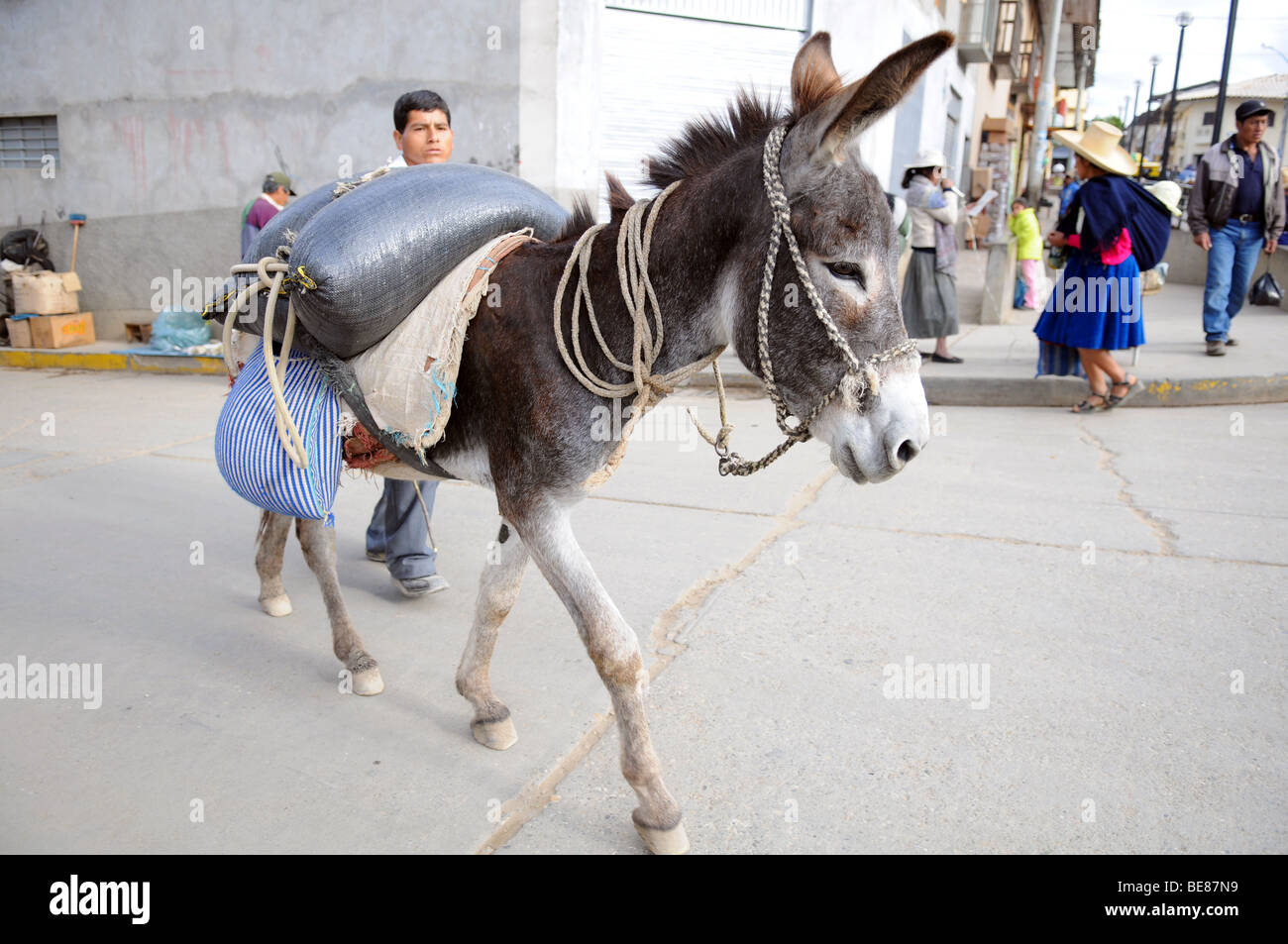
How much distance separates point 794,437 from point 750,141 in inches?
28.1

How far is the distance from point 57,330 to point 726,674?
10665mm

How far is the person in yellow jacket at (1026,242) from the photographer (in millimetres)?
10898

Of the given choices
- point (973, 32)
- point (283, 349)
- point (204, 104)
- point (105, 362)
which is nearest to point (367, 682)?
point (283, 349)

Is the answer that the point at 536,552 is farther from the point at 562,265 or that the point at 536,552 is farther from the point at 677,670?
the point at 677,670

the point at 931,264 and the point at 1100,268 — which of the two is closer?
the point at 1100,268

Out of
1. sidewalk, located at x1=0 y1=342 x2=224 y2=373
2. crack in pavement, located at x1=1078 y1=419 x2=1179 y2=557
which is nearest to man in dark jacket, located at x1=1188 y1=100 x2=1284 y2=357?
crack in pavement, located at x1=1078 y1=419 x2=1179 y2=557

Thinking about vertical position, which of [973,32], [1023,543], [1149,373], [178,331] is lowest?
[1023,543]

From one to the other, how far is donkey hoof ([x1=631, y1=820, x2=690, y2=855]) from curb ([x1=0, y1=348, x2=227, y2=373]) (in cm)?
869

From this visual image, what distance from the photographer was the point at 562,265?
226 centimetres

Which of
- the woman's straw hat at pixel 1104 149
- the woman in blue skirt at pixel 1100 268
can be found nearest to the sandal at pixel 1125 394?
the woman in blue skirt at pixel 1100 268

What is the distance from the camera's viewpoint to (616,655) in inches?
84.7

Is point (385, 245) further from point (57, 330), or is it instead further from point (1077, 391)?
point (57, 330)

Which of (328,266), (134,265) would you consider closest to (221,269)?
(134,265)

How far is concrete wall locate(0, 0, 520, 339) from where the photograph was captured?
906 centimetres
